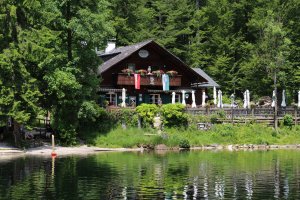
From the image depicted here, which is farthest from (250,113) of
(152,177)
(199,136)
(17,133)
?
(152,177)

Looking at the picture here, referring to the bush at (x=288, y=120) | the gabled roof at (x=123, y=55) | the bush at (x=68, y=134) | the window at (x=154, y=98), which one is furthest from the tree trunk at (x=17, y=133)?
the bush at (x=288, y=120)

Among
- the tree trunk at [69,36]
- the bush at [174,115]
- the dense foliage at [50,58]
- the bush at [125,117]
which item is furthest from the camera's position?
the bush at [174,115]

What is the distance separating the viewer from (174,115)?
174 feet

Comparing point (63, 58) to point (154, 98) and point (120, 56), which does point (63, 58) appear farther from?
point (154, 98)

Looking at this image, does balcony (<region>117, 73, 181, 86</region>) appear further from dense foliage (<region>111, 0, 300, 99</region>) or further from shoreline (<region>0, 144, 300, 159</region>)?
shoreline (<region>0, 144, 300, 159</region>)

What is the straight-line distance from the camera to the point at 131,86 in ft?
211

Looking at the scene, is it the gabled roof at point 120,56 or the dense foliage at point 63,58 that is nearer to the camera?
the dense foliage at point 63,58

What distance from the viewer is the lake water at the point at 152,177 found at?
2531cm

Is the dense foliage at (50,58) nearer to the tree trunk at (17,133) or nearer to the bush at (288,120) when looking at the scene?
the tree trunk at (17,133)

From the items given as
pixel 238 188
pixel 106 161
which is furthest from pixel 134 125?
pixel 238 188

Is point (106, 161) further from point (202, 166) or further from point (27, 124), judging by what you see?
point (27, 124)

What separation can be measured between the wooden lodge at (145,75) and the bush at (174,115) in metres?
9.33

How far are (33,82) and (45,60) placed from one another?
6.26ft

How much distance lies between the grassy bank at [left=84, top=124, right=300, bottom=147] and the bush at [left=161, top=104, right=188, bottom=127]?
909 millimetres
